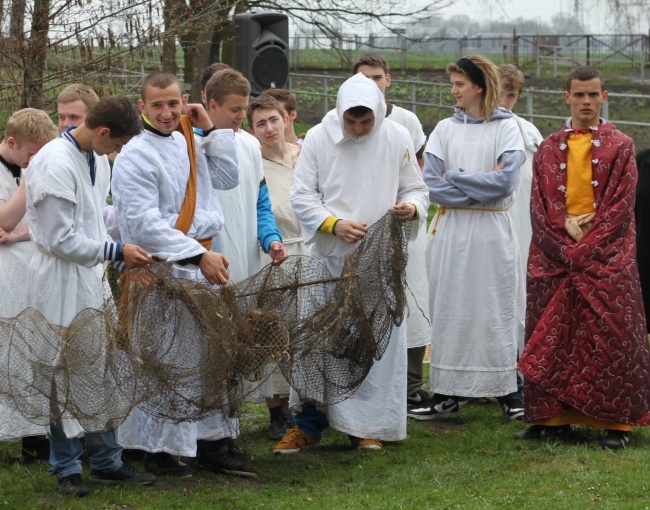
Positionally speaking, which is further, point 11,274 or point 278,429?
point 278,429

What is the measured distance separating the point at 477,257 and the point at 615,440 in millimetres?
1565

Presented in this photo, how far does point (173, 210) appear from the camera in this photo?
649cm

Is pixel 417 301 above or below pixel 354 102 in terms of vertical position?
below

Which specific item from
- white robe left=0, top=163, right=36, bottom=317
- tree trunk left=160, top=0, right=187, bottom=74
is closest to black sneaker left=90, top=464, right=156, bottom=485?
white robe left=0, top=163, right=36, bottom=317

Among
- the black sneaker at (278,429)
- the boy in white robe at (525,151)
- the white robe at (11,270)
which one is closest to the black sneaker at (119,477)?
the white robe at (11,270)

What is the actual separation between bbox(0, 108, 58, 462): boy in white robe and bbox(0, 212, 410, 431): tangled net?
0.70 metres

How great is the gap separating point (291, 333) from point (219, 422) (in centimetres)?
70

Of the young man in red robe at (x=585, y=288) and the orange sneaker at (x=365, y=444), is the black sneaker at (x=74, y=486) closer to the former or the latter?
the orange sneaker at (x=365, y=444)

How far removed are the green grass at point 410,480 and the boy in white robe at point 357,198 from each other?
0.18 metres

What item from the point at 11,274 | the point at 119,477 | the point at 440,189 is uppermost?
the point at 440,189

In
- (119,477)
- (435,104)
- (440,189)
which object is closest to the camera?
(119,477)

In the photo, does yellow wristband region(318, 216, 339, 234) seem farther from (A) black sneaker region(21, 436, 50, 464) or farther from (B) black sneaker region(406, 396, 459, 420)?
(A) black sneaker region(21, 436, 50, 464)

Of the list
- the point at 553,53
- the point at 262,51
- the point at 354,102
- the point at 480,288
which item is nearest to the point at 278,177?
the point at 354,102

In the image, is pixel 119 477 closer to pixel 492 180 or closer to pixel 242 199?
pixel 242 199
